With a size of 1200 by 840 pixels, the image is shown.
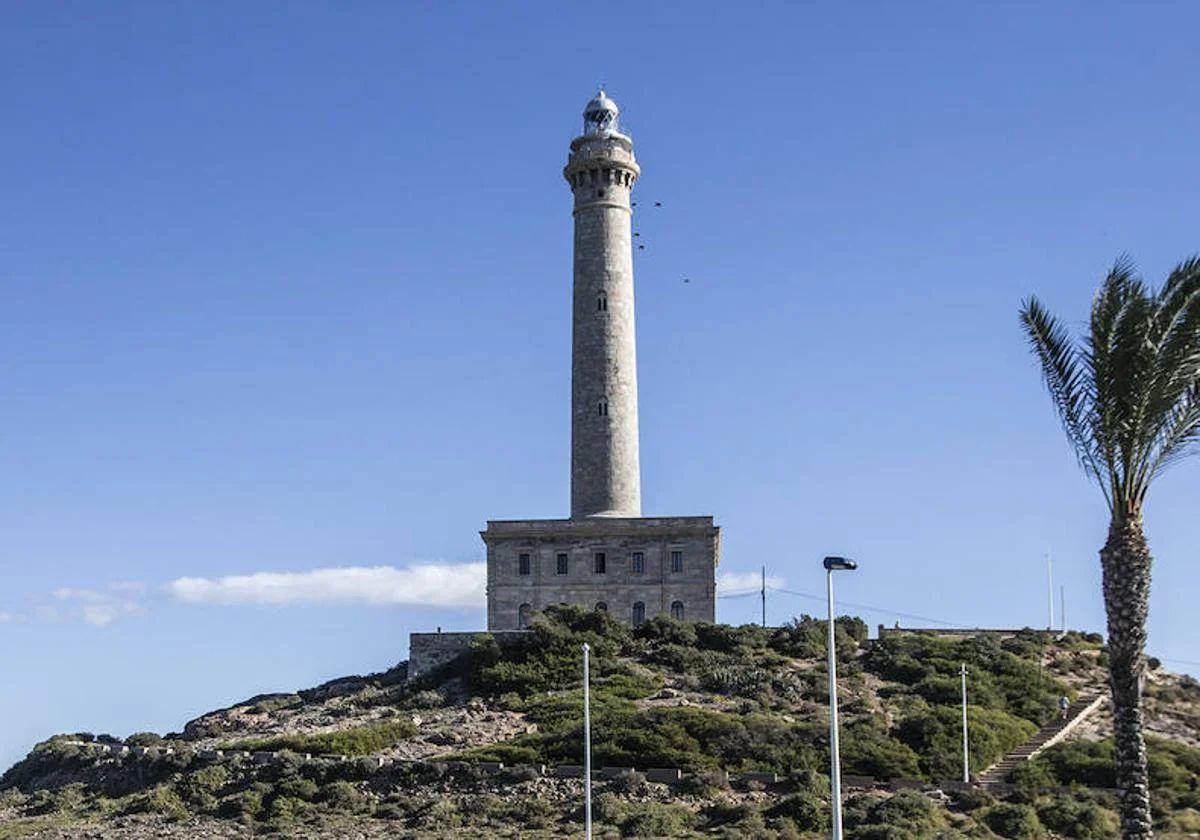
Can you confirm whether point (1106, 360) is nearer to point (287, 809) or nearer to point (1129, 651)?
point (1129, 651)

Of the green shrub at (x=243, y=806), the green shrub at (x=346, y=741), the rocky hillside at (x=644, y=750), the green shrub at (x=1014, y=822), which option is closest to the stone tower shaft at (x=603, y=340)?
the rocky hillside at (x=644, y=750)

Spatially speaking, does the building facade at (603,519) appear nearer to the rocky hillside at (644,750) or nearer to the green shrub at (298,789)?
the rocky hillside at (644,750)

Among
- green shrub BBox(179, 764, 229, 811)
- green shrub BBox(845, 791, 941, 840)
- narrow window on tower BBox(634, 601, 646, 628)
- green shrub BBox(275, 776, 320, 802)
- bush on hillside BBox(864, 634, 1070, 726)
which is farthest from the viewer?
narrow window on tower BBox(634, 601, 646, 628)

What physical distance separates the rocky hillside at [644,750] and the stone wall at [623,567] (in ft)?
11.9

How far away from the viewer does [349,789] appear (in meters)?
49.4

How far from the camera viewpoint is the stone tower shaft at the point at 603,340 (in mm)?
69375

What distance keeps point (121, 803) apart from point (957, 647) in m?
32.0

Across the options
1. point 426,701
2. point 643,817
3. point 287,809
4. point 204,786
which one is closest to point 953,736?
point 643,817

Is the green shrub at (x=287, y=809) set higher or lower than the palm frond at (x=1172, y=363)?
lower

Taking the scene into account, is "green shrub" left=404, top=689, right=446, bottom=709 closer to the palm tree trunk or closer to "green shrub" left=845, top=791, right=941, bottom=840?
"green shrub" left=845, top=791, right=941, bottom=840

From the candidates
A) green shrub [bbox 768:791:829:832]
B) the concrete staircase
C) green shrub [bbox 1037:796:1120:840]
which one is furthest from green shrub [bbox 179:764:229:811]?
green shrub [bbox 1037:796:1120:840]

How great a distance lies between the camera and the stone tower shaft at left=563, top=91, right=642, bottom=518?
69375 millimetres

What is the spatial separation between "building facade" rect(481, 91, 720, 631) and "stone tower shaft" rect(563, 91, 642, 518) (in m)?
0.04

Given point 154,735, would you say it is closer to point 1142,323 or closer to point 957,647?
point 957,647
